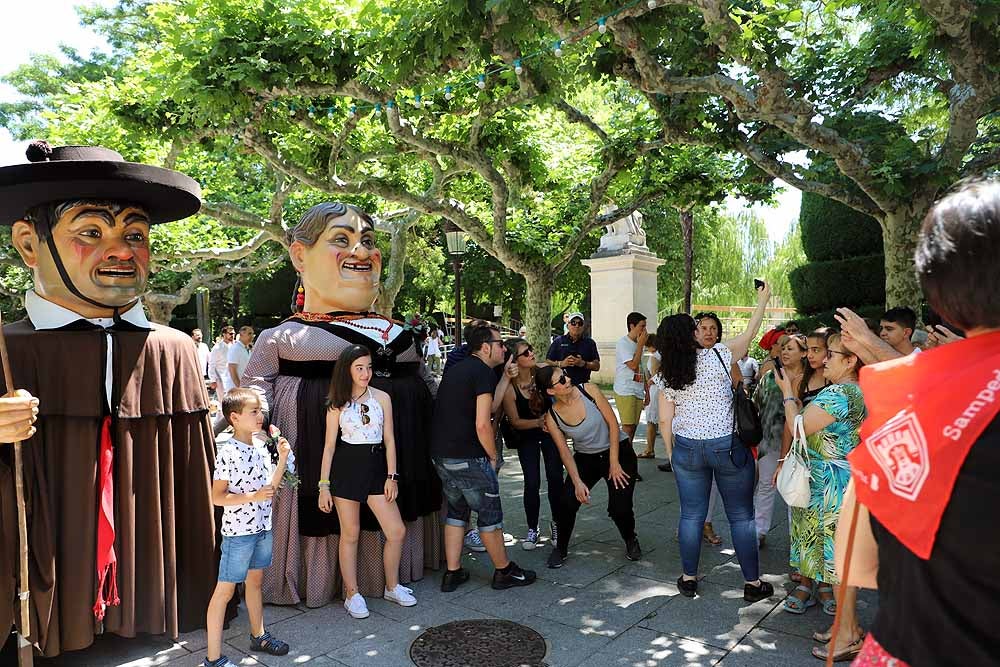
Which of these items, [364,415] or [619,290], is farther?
[619,290]

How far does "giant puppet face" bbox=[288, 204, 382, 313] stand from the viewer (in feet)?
15.7

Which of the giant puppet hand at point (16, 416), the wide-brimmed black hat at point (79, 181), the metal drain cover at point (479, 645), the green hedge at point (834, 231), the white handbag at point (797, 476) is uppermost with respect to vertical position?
the green hedge at point (834, 231)

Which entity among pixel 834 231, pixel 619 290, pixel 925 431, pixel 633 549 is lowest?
pixel 633 549

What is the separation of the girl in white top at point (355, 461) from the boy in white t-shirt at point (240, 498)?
0.61 m

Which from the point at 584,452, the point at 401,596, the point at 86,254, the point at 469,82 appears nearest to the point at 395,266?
the point at 469,82

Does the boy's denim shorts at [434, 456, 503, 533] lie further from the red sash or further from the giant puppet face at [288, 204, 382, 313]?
the red sash

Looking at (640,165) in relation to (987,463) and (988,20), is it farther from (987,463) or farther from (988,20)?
(987,463)

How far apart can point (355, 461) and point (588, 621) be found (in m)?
1.67

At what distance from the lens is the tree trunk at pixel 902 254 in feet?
22.2

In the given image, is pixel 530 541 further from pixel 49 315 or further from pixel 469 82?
pixel 469 82

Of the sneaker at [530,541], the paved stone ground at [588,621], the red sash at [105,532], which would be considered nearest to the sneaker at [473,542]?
the paved stone ground at [588,621]

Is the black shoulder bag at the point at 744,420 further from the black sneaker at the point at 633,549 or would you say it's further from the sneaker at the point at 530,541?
the sneaker at the point at 530,541

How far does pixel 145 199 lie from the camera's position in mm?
3893

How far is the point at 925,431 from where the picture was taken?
1.39 m
